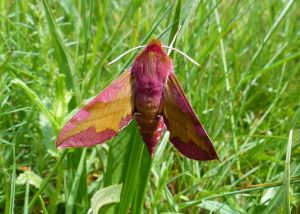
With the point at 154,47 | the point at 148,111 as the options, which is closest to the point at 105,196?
the point at 148,111

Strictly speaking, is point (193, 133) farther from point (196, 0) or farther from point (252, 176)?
point (252, 176)

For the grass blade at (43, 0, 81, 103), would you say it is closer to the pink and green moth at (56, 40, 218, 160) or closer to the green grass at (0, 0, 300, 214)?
the green grass at (0, 0, 300, 214)

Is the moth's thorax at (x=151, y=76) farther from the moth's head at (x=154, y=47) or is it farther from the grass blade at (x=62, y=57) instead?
the grass blade at (x=62, y=57)

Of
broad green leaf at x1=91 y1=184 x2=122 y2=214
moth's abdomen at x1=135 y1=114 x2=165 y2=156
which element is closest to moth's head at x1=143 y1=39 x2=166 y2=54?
moth's abdomen at x1=135 y1=114 x2=165 y2=156

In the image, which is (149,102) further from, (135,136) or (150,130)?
(135,136)

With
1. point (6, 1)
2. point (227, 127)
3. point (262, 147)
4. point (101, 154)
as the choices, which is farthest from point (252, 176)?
point (6, 1)

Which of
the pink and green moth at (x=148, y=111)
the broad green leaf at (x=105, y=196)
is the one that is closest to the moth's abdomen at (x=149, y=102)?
the pink and green moth at (x=148, y=111)

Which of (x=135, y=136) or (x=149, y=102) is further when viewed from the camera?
(x=135, y=136)
